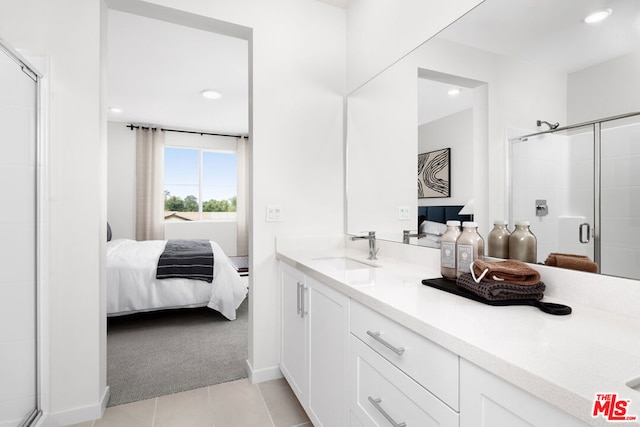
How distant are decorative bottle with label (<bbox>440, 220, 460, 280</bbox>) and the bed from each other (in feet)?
0.46

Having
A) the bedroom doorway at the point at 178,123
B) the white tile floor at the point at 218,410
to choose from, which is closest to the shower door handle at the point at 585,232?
the white tile floor at the point at 218,410

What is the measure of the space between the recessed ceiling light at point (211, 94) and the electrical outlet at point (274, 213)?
109 inches

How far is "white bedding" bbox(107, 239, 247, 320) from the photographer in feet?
9.43

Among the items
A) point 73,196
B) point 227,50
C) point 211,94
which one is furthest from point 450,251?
point 211,94

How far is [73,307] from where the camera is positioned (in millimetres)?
1683

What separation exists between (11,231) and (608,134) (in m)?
2.39

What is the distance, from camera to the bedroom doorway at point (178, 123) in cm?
223

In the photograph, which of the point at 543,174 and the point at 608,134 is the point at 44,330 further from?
the point at 608,134

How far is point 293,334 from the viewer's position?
179 cm

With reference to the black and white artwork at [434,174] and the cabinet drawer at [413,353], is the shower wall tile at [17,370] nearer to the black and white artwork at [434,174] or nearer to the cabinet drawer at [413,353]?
the cabinet drawer at [413,353]

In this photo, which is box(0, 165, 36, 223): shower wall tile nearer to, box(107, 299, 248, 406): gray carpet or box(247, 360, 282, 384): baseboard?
box(107, 299, 248, 406): gray carpet

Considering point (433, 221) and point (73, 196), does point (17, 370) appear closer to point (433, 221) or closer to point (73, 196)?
point (73, 196)

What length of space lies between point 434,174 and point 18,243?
2057 mm

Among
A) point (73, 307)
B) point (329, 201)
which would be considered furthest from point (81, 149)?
point (329, 201)
